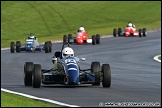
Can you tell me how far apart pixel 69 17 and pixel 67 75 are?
184ft

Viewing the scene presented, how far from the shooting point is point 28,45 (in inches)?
1604

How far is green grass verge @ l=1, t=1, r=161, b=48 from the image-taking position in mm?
61750

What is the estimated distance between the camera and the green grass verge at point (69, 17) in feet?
203

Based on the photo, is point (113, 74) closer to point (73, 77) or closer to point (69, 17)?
point (73, 77)

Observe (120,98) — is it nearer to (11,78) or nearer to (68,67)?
(68,67)

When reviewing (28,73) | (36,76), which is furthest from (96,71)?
(28,73)

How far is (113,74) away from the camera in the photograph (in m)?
24.8

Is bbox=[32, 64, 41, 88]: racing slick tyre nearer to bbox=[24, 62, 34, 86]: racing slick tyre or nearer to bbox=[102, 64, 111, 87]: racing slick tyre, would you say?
bbox=[24, 62, 34, 86]: racing slick tyre

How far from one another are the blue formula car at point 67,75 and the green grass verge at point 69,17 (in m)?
33.6

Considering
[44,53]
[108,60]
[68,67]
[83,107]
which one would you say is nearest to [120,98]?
[83,107]

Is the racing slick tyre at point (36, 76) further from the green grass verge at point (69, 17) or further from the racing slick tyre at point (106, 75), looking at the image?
the green grass verge at point (69, 17)

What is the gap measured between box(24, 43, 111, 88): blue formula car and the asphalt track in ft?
0.69

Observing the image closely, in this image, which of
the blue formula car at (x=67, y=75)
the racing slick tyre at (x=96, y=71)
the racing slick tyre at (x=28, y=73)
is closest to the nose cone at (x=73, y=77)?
the blue formula car at (x=67, y=75)

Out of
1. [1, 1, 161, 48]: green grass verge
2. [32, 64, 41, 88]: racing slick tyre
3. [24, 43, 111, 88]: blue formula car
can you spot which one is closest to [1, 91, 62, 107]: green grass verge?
[32, 64, 41, 88]: racing slick tyre
